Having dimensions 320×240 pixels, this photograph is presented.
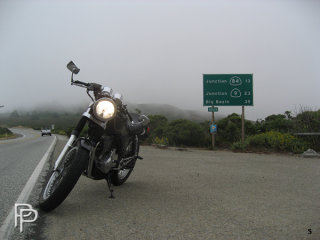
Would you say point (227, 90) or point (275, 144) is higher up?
point (227, 90)

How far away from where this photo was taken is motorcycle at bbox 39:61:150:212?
334 centimetres

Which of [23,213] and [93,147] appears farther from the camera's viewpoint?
[93,147]

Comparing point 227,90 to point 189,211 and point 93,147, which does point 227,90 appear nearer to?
point 189,211

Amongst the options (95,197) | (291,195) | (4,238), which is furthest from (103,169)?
(291,195)

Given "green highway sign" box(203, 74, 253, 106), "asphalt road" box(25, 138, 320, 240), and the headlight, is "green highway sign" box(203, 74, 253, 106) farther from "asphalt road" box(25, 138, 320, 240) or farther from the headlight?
the headlight

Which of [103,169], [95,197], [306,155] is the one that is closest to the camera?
[103,169]

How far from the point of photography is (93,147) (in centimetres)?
362

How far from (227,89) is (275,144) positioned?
14.7 ft

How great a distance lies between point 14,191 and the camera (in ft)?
15.2

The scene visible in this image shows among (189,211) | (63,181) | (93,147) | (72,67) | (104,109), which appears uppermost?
(72,67)

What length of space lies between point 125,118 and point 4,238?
214cm

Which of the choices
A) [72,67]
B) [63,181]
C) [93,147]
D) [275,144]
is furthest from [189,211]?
[275,144]

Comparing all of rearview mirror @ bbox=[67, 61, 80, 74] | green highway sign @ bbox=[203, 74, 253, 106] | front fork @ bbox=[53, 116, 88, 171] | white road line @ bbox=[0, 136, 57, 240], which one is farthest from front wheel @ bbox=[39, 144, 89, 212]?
green highway sign @ bbox=[203, 74, 253, 106]

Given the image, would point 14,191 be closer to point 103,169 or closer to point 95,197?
point 95,197
